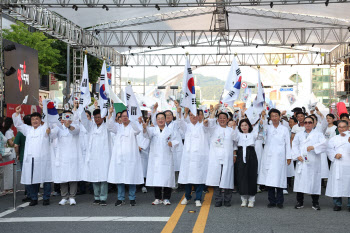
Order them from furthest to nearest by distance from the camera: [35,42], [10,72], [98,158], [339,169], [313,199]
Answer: [35,42] → [10,72] → [98,158] → [313,199] → [339,169]

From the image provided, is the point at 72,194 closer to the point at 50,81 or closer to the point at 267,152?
the point at 267,152

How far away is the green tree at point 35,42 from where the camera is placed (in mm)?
28359

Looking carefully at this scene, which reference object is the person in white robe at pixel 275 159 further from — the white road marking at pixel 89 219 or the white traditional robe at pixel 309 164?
the white road marking at pixel 89 219

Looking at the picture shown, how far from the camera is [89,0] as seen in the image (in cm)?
1886

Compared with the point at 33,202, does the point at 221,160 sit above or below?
above

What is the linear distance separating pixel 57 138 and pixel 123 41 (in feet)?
Result: 58.8

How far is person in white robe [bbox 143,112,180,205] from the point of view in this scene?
9.30 m

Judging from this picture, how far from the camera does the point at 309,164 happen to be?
29.7 ft

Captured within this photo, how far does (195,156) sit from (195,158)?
34mm

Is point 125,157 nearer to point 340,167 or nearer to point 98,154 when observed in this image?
point 98,154

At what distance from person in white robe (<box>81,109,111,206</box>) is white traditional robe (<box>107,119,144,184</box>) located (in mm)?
207

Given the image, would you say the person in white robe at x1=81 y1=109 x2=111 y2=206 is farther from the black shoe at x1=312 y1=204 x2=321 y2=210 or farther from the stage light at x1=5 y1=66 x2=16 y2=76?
the stage light at x1=5 y1=66 x2=16 y2=76

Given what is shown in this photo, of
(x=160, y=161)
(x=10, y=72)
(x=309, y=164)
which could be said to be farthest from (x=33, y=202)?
(x=10, y=72)

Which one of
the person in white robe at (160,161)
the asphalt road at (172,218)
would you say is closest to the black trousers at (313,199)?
the asphalt road at (172,218)
